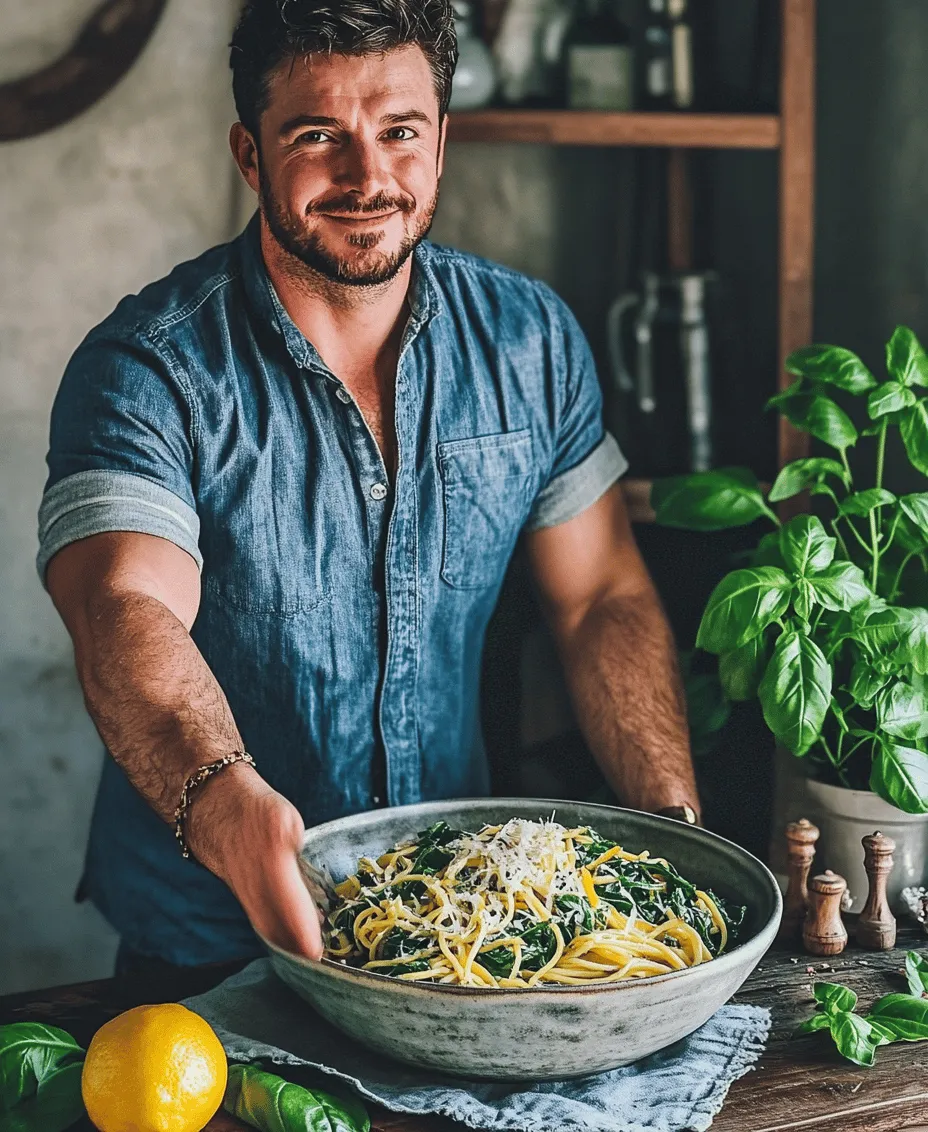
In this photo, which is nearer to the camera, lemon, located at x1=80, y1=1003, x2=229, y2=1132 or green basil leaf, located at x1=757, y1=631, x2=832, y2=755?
lemon, located at x1=80, y1=1003, x2=229, y2=1132

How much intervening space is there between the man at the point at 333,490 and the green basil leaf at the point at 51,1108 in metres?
0.36

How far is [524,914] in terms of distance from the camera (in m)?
1.21

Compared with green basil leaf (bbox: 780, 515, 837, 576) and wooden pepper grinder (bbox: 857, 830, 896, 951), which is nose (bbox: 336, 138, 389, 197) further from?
wooden pepper grinder (bbox: 857, 830, 896, 951)

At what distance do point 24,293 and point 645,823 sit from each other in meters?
1.76

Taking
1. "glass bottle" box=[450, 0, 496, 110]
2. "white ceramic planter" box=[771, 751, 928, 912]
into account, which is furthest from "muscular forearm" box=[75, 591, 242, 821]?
"glass bottle" box=[450, 0, 496, 110]

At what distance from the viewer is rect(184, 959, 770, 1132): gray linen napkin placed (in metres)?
1.11

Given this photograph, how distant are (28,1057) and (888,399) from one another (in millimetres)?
1157

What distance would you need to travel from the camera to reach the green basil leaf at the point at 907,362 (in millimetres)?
1631

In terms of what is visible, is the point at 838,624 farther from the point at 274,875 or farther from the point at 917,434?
the point at 274,875

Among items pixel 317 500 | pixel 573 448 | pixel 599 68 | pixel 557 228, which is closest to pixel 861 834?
pixel 573 448

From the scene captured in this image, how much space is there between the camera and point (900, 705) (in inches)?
58.6

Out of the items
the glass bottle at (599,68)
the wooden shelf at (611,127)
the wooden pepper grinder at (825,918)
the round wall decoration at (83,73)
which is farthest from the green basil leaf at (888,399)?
the round wall decoration at (83,73)

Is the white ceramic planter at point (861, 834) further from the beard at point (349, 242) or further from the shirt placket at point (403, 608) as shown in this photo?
the beard at point (349, 242)

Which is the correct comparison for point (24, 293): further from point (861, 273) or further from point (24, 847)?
point (861, 273)
